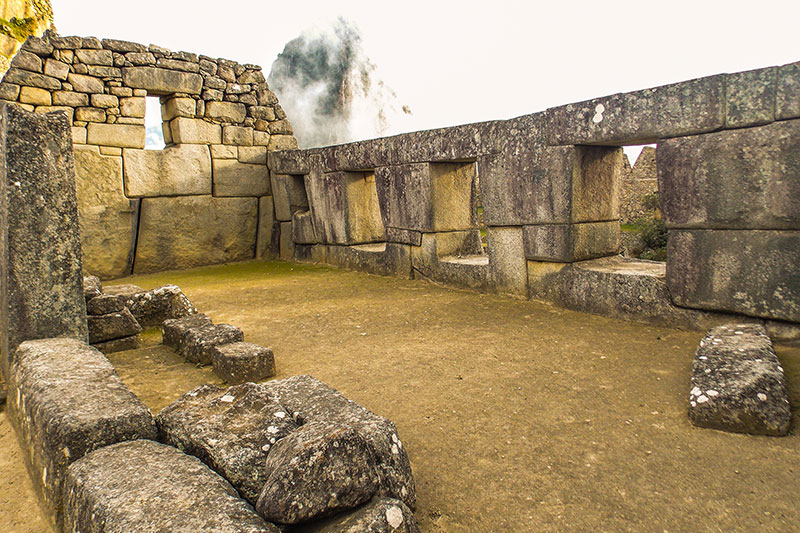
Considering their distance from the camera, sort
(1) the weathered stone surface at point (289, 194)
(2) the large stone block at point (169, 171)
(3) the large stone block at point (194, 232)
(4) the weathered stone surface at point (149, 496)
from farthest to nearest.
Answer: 1. (1) the weathered stone surface at point (289, 194)
2. (3) the large stone block at point (194, 232)
3. (2) the large stone block at point (169, 171)
4. (4) the weathered stone surface at point (149, 496)

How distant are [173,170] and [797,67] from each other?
799cm

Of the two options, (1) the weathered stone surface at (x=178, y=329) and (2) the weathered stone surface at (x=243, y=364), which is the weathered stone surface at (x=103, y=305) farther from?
(2) the weathered stone surface at (x=243, y=364)

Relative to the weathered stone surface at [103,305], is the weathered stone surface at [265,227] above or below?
above

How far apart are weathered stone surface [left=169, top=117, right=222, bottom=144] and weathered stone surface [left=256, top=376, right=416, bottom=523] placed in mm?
7621

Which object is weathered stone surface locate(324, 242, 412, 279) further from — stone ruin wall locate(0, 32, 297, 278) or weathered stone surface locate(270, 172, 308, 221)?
stone ruin wall locate(0, 32, 297, 278)

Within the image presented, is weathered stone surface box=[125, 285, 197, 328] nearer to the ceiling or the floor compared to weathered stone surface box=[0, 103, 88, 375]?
nearer to the floor

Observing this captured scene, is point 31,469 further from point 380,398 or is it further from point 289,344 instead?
point 289,344

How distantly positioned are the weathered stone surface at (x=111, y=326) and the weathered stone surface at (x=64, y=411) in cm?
134

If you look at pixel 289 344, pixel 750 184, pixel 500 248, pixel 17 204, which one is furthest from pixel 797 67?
pixel 17 204

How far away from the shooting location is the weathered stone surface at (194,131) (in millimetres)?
8617

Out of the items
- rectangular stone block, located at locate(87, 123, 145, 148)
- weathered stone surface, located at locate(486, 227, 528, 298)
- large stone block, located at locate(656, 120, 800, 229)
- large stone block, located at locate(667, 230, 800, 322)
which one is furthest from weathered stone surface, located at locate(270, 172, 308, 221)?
large stone block, located at locate(667, 230, 800, 322)

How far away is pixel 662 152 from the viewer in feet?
13.9

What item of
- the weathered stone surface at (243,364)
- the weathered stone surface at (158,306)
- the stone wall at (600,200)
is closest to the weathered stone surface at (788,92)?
the stone wall at (600,200)

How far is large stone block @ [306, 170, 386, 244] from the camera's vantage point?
8016mm
